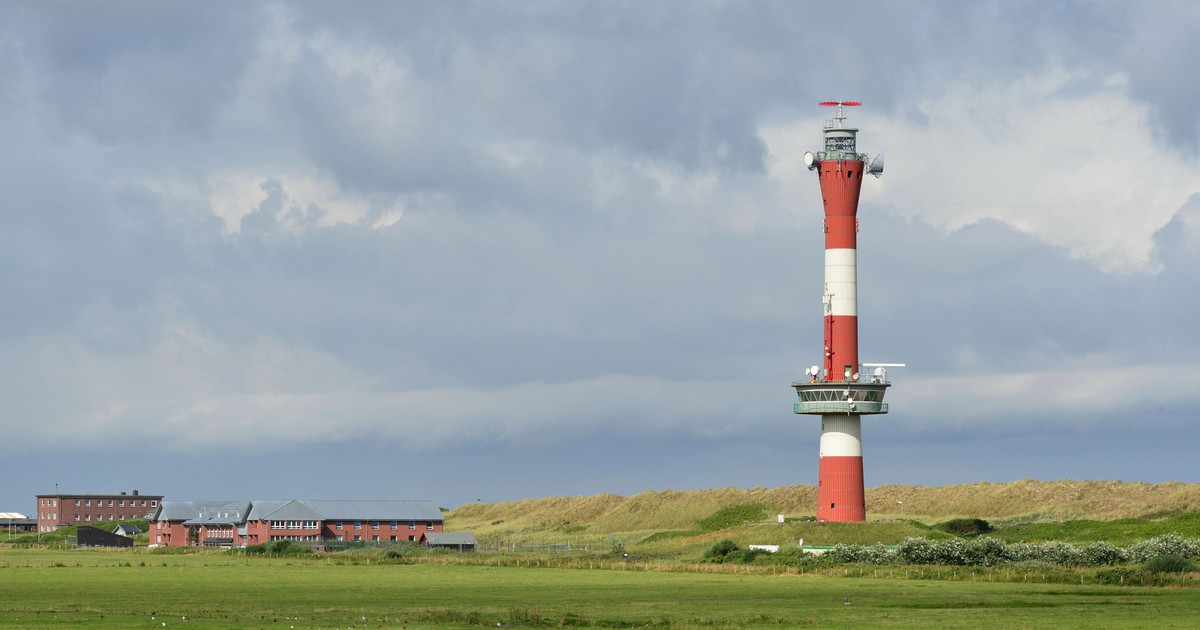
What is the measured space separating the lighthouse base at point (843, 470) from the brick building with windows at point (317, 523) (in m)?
67.0

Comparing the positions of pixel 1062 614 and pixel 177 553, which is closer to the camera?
pixel 1062 614

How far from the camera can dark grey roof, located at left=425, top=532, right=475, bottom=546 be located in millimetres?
164300

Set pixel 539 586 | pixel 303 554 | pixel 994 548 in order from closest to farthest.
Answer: pixel 539 586
pixel 994 548
pixel 303 554

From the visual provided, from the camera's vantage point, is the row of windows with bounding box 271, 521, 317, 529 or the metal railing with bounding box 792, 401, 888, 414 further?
the row of windows with bounding box 271, 521, 317, 529

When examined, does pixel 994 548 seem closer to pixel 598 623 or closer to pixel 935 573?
pixel 935 573

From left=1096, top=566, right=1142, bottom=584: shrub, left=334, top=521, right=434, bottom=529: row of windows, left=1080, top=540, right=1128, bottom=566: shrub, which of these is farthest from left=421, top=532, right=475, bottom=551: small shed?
left=1096, top=566, right=1142, bottom=584: shrub

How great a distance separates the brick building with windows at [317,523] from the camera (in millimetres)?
177375

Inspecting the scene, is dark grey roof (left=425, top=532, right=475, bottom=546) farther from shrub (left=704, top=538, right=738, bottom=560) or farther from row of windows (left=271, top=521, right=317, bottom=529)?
shrub (left=704, top=538, right=738, bottom=560)

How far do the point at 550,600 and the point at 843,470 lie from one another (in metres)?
55.3

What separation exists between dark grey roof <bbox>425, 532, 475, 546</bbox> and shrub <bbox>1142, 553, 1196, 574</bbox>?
8523 cm

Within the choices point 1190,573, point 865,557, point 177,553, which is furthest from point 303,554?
point 1190,573

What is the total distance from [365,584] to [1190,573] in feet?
150

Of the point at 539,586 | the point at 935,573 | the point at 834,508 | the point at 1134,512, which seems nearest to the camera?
the point at 539,586

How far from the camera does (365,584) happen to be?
86562mm
